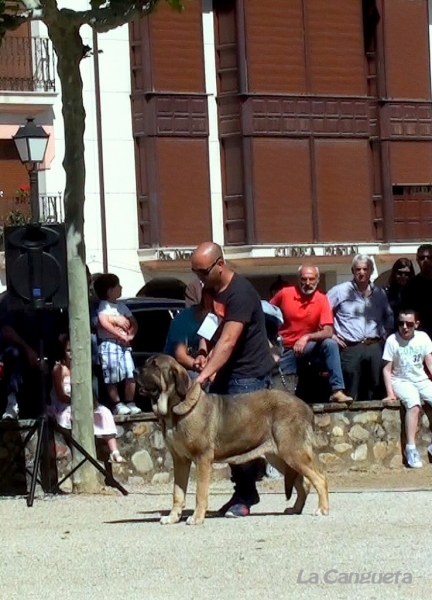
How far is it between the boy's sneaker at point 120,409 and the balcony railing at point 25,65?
59.9 feet

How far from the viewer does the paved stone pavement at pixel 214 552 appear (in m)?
9.01

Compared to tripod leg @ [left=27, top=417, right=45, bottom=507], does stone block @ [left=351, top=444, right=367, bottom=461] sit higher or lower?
lower

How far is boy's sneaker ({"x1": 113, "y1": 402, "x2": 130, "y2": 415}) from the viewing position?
16.1 m

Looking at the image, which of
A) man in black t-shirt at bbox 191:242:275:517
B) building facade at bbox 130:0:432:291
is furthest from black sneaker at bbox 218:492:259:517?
building facade at bbox 130:0:432:291

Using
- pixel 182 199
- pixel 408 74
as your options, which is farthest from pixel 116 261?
pixel 408 74

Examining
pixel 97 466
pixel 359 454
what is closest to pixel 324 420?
pixel 359 454

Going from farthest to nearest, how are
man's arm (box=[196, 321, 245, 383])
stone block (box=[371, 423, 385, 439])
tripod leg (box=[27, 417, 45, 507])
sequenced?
stone block (box=[371, 423, 385, 439]) < tripod leg (box=[27, 417, 45, 507]) < man's arm (box=[196, 321, 245, 383])

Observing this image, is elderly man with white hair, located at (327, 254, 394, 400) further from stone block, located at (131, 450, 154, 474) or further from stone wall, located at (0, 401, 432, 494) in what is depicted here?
stone block, located at (131, 450, 154, 474)

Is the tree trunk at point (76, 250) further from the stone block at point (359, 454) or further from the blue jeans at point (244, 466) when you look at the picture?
the stone block at point (359, 454)

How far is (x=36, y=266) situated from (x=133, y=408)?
2416 millimetres

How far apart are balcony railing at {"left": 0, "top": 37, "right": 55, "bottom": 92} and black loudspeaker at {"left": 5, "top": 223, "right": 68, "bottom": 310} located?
1936cm

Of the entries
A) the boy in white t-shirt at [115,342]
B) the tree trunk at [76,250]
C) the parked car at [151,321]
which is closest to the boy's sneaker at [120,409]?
the boy in white t-shirt at [115,342]

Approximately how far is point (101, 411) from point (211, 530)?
4472 mm

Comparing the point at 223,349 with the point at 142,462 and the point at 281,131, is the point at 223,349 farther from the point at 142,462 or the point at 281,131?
the point at 281,131
